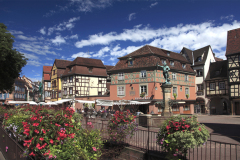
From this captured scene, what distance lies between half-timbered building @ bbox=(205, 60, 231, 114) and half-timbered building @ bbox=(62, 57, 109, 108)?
2127cm

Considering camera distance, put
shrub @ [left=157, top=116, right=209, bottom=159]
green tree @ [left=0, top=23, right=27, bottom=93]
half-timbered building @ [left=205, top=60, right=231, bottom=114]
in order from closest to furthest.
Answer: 1. shrub @ [left=157, top=116, right=209, bottom=159]
2. green tree @ [left=0, top=23, right=27, bottom=93]
3. half-timbered building @ [left=205, top=60, right=231, bottom=114]

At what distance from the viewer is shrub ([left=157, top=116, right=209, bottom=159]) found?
4.93m

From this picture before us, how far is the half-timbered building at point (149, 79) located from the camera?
30.2m

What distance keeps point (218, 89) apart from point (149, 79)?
15204mm

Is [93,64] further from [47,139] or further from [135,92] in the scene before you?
[47,139]

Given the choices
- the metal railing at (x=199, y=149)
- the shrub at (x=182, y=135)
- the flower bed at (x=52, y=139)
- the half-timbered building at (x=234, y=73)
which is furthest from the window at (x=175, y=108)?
the flower bed at (x=52, y=139)

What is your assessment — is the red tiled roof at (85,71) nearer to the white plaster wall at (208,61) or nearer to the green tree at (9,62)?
the green tree at (9,62)

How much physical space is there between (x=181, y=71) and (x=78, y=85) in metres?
19.9

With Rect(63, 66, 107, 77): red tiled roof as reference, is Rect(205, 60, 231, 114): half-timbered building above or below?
below

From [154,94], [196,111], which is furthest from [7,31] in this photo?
[196,111]

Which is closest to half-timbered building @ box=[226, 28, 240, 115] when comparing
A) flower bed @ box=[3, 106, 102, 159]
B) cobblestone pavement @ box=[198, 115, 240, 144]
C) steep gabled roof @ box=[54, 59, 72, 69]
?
cobblestone pavement @ box=[198, 115, 240, 144]

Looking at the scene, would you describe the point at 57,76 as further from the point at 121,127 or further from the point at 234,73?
the point at 121,127

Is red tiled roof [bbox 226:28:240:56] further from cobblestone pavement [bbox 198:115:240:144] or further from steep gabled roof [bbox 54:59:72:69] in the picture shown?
steep gabled roof [bbox 54:59:72:69]

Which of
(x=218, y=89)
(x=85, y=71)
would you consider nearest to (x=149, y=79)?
(x=218, y=89)
